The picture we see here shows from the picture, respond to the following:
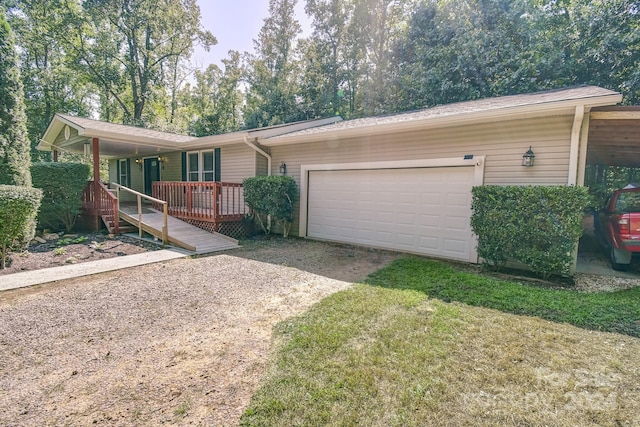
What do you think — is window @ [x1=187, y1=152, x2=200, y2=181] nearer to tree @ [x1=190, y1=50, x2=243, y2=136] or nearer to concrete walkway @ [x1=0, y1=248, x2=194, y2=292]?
concrete walkway @ [x1=0, y1=248, x2=194, y2=292]

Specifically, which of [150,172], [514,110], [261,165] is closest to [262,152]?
[261,165]

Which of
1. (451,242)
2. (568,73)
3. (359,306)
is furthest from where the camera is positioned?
(568,73)

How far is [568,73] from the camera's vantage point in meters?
11.2

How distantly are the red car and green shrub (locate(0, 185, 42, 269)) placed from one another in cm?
1035

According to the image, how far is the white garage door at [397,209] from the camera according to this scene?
6.30 metres

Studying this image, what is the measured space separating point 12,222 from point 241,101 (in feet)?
72.9

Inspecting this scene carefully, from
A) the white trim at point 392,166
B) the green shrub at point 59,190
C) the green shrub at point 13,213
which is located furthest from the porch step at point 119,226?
the white trim at point 392,166

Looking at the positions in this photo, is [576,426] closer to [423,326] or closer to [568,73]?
[423,326]


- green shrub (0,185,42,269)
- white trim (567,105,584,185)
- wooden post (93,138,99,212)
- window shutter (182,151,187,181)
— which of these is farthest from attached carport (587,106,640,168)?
wooden post (93,138,99,212)

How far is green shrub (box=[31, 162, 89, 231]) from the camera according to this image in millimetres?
7914

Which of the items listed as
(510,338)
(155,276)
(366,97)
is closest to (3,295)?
(155,276)

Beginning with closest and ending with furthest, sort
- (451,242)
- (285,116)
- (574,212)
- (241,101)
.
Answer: (574,212) → (451,242) → (285,116) → (241,101)

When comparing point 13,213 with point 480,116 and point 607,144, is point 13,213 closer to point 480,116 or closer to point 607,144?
point 480,116

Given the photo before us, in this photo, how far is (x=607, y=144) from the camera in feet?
23.6
